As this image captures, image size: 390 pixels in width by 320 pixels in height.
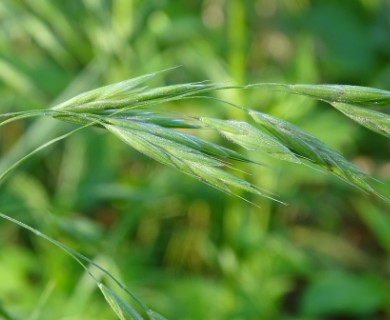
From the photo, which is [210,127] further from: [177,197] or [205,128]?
[177,197]

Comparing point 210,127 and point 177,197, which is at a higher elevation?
point 177,197

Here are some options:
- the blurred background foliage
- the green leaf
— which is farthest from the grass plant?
the blurred background foliage

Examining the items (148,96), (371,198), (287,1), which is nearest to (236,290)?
(371,198)

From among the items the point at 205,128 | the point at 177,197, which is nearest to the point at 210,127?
the point at 205,128

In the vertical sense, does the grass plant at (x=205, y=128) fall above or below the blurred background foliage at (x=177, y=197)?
below

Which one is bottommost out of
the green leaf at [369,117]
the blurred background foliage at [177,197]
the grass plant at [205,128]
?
the grass plant at [205,128]

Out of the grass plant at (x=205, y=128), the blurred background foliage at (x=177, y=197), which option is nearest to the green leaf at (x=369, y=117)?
the grass plant at (x=205, y=128)

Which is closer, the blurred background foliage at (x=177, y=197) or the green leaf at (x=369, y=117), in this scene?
the green leaf at (x=369, y=117)

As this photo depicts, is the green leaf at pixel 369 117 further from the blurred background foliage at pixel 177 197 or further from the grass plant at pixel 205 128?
the blurred background foliage at pixel 177 197

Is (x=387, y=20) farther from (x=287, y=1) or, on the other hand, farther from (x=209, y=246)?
(x=209, y=246)
